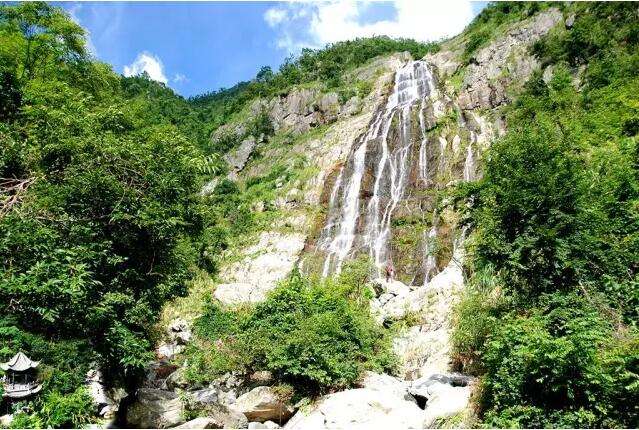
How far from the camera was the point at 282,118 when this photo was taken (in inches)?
2147

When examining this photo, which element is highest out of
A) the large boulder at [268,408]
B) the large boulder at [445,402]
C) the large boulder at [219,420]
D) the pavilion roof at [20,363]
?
the pavilion roof at [20,363]

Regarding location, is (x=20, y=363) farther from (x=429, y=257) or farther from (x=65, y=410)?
(x=429, y=257)

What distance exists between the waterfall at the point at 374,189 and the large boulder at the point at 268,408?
14.3m

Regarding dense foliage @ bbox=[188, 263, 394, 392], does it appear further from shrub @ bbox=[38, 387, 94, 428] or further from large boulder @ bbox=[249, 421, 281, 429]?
shrub @ bbox=[38, 387, 94, 428]

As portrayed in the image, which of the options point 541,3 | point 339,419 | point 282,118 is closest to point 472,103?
point 541,3

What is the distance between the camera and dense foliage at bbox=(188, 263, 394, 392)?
11070 millimetres

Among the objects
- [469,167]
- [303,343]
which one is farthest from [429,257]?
[303,343]

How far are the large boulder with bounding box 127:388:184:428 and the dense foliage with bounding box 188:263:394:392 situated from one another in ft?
6.90

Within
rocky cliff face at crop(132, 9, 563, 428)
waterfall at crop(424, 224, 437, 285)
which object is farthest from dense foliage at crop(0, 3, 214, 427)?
waterfall at crop(424, 224, 437, 285)

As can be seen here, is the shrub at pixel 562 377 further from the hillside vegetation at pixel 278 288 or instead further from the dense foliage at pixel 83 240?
the dense foliage at pixel 83 240

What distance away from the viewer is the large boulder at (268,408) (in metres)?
11.1

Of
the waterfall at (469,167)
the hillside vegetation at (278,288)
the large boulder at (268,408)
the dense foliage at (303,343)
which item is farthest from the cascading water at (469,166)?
the large boulder at (268,408)

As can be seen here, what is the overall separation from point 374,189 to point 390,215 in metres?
2.98

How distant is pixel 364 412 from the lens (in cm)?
919
